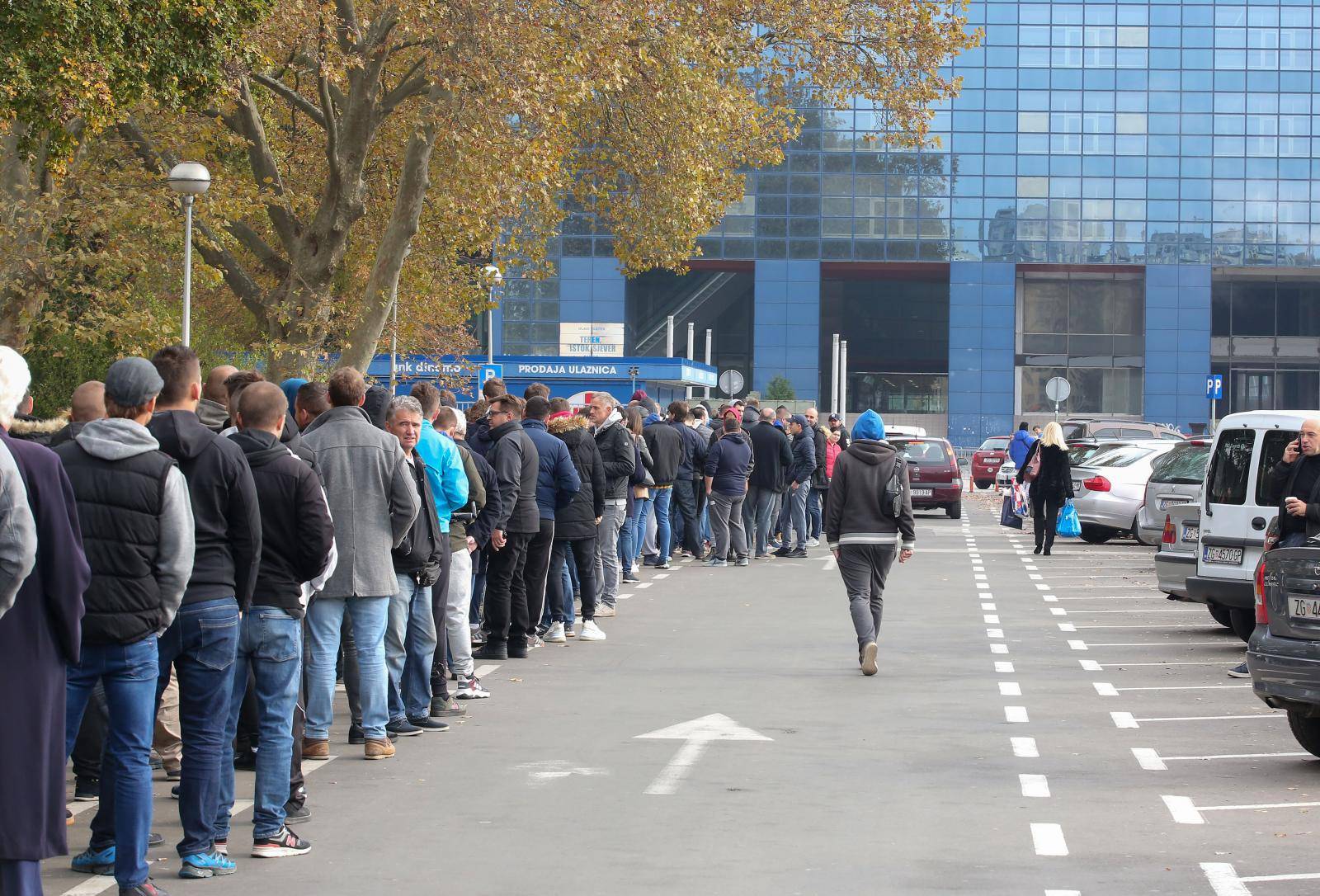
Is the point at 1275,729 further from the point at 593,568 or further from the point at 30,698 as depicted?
the point at 30,698

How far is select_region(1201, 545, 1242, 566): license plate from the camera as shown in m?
13.7

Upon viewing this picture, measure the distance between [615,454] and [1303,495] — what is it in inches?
258

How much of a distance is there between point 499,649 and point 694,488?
10.9 m

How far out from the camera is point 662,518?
72.8 ft

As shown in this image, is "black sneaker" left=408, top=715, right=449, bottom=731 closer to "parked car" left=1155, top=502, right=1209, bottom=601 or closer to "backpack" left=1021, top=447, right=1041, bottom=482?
"parked car" left=1155, top=502, right=1209, bottom=601

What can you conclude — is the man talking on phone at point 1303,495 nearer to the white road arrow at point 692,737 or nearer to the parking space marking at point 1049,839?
the white road arrow at point 692,737

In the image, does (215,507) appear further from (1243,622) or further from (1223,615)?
(1223,615)

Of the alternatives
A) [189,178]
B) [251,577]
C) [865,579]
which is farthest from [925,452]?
[251,577]

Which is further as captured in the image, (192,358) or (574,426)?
(574,426)

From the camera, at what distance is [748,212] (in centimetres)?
8050

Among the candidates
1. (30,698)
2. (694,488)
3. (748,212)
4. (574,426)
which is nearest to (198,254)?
(694,488)

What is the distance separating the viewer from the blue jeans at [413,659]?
9867 millimetres

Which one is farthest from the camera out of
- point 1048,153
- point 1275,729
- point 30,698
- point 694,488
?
point 1048,153

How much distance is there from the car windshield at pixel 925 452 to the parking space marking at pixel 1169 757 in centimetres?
2499
